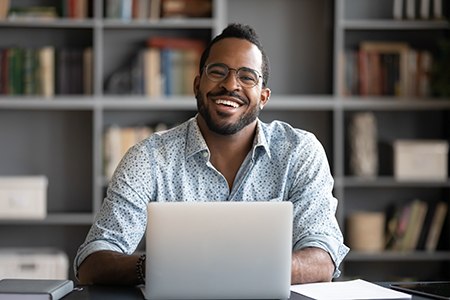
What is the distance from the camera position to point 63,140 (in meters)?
4.95

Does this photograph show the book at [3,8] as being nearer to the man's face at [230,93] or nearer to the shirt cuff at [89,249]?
the man's face at [230,93]

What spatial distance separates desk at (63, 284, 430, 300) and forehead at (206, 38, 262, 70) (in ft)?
2.66

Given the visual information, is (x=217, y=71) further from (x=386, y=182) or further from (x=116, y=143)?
(x=386, y=182)

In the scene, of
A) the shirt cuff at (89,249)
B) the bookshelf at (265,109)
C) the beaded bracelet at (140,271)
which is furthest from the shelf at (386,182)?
the beaded bracelet at (140,271)

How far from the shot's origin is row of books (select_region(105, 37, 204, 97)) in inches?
186

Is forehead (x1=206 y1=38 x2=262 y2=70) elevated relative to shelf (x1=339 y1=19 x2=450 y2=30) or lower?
lower

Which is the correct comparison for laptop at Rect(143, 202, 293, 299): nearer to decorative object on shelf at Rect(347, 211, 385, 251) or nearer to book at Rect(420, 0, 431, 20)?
decorative object on shelf at Rect(347, 211, 385, 251)

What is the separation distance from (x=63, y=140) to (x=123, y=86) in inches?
18.4

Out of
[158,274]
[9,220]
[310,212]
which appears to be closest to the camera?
[158,274]

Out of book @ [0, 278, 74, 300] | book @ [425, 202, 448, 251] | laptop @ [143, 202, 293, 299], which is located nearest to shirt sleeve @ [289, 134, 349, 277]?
laptop @ [143, 202, 293, 299]

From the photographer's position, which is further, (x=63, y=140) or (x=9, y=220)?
(x=63, y=140)

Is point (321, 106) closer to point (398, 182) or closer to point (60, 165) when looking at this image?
point (398, 182)

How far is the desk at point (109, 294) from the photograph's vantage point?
205cm

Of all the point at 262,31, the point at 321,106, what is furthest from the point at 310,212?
the point at 262,31
